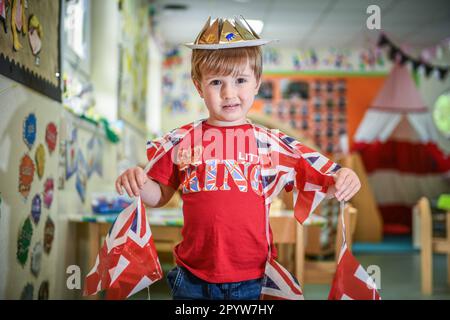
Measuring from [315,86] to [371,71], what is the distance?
2.35ft

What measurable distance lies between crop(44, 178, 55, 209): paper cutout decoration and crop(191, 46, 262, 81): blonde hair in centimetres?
81

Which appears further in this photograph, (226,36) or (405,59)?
(405,59)

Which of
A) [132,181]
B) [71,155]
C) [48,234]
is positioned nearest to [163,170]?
[132,181]

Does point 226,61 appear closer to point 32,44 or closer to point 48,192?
point 32,44

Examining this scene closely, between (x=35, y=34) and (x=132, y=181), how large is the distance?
2.33 ft

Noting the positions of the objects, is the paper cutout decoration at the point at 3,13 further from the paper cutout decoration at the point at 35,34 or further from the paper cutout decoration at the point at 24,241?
the paper cutout decoration at the point at 24,241

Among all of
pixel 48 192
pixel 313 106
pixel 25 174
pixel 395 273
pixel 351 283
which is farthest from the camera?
pixel 313 106

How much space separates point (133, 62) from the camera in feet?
10.3

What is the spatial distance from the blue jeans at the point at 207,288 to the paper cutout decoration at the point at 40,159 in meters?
0.68

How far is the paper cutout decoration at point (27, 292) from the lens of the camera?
136 centimetres

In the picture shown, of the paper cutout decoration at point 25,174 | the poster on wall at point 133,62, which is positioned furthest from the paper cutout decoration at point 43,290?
the poster on wall at point 133,62

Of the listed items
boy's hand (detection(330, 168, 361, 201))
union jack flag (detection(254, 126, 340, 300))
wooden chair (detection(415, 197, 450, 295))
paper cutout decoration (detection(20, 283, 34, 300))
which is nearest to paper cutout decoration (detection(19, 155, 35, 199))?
paper cutout decoration (detection(20, 283, 34, 300))

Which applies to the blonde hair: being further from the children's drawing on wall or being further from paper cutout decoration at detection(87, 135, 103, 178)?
the children's drawing on wall

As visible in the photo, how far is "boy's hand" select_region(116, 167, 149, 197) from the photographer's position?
93cm
